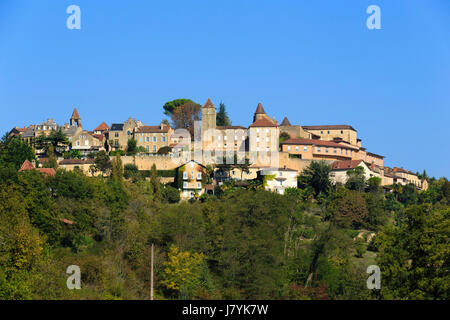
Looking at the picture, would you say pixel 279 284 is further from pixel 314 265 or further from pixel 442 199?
pixel 442 199

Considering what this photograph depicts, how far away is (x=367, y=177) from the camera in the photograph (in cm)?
8019

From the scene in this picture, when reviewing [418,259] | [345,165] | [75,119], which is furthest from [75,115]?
[418,259]

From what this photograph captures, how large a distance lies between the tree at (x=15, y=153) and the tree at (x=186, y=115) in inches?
1201

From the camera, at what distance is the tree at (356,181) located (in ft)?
251

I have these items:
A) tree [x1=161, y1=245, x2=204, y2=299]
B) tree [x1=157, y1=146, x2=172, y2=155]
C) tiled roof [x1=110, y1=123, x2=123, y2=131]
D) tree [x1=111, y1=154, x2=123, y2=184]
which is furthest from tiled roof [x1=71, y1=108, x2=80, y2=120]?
A: tree [x1=161, y1=245, x2=204, y2=299]

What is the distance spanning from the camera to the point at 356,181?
251 feet

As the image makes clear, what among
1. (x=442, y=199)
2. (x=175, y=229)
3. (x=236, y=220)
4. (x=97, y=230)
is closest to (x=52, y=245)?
(x=97, y=230)

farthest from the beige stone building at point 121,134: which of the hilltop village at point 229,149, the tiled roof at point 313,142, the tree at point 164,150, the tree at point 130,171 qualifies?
the tiled roof at point 313,142

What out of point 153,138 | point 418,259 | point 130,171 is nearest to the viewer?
point 418,259

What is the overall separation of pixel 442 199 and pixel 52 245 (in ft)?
Answer: 163

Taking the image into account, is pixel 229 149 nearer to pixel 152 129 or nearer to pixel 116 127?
pixel 152 129

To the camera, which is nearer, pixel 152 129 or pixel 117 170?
pixel 117 170

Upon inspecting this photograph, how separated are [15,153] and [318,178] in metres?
33.8

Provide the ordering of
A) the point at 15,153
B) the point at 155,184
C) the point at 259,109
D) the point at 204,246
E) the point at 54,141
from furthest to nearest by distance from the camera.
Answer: the point at 259,109
the point at 54,141
the point at 15,153
the point at 155,184
the point at 204,246
